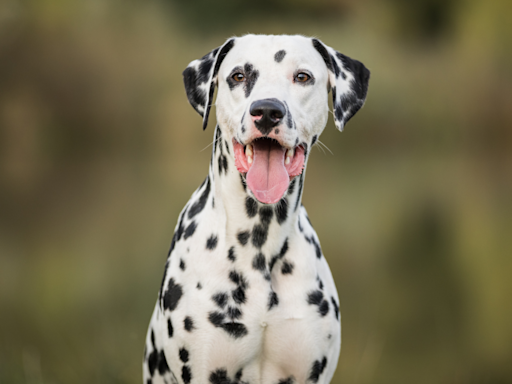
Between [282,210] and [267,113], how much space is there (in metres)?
0.60

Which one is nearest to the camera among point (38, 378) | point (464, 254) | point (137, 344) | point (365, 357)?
point (38, 378)

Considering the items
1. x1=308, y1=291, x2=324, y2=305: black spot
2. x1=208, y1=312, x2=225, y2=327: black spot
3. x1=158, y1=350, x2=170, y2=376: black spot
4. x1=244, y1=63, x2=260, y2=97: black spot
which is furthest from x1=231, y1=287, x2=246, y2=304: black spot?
x1=244, y1=63, x2=260, y2=97: black spot

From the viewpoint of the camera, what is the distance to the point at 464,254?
29.4 feet

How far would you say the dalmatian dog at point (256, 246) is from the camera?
106 inches

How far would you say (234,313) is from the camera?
2750 millimetres

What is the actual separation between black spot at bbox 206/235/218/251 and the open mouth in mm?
403

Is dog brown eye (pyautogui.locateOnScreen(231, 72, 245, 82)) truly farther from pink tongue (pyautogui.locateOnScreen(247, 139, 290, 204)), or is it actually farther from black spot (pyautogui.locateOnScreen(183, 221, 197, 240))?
black spot (pyautogui.locateOnScreen(183, 221, 197, 240))

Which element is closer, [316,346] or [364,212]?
[316,346]

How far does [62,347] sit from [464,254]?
6299mm

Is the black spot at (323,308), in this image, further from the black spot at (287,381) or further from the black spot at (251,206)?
the black spot at (251,206)

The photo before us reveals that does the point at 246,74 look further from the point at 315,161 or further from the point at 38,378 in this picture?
the point at 315,161

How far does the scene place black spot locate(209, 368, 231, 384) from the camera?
109 inches

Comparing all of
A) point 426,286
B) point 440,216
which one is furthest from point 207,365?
point 440,216

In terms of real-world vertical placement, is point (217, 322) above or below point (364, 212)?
above
